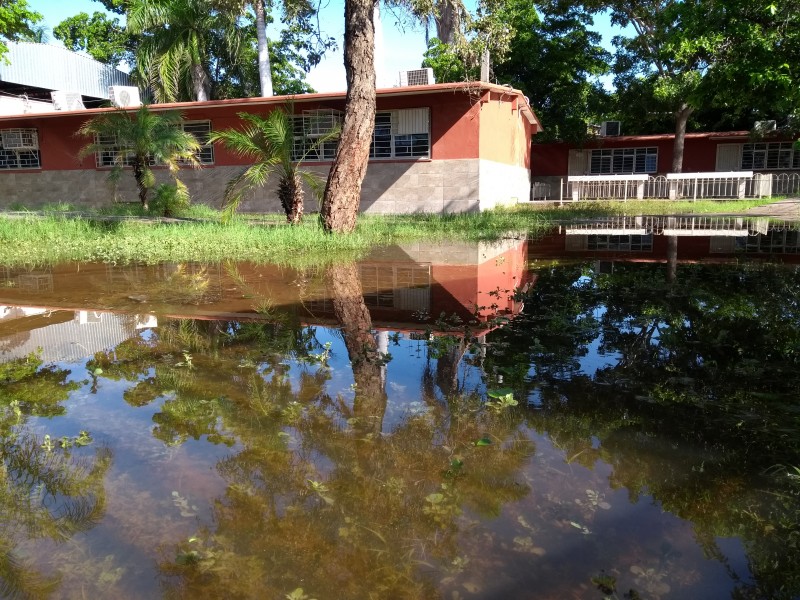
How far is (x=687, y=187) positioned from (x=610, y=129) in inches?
196

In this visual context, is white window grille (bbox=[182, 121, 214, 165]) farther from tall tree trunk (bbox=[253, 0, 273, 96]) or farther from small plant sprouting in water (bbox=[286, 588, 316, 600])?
small plant sprouting in water (bbox=[286, 588, 316, 600])

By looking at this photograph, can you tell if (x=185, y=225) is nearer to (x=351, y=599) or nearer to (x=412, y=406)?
(x=412, y=406)

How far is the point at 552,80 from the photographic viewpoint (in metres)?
28.0

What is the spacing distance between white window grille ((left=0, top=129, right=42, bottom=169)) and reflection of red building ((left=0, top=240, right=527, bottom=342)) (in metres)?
17.0

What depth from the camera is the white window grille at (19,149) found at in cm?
2198

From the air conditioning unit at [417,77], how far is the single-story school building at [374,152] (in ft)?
5.48

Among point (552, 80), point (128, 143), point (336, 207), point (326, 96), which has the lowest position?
point (336, 207)

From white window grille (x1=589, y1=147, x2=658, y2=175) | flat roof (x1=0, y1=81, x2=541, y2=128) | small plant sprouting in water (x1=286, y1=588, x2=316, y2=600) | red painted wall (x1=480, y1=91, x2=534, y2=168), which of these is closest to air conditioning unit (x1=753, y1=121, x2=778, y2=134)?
white window grille (x1=589, y1=147, x2=658, y2=175)

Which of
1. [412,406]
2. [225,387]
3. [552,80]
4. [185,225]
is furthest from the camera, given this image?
[552,80]

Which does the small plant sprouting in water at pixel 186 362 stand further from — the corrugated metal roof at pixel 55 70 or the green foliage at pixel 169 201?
the corrugated metal roof at pixel 55 70

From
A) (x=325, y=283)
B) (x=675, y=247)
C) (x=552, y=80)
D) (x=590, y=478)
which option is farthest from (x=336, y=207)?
(x=552, y=80)

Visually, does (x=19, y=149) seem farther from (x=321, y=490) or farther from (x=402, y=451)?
(x=321, y=490)

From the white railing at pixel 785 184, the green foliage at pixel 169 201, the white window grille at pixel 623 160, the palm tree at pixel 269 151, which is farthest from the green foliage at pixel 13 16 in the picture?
the white railing at pixel 785 184

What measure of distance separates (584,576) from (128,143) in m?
16.1
